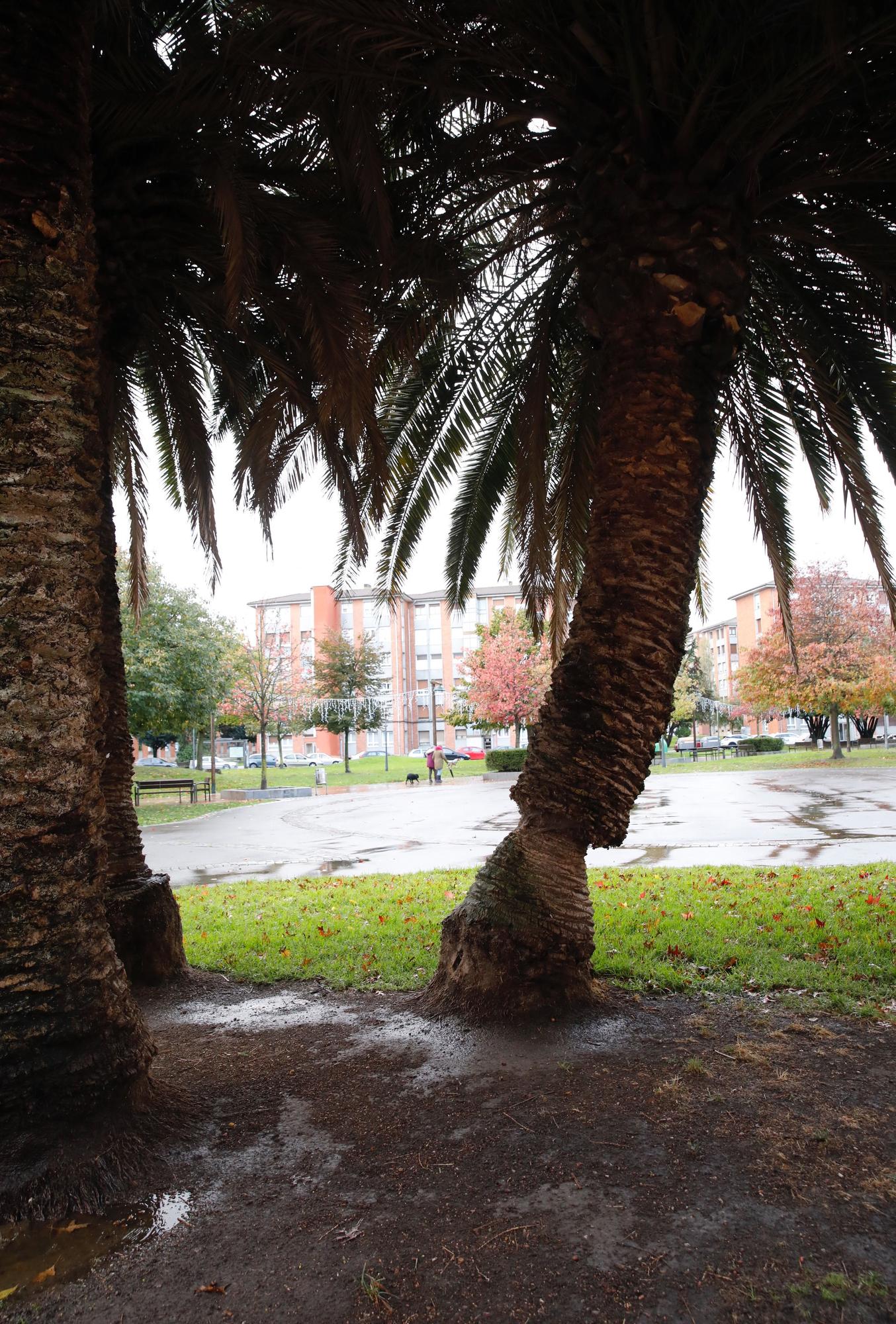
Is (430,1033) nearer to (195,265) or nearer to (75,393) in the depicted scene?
(75,393)

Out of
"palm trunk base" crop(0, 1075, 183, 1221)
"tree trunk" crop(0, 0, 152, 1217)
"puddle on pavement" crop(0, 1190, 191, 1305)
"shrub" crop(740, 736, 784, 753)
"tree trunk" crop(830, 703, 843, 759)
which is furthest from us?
"shrub" crop(740, 736, 784, 753)

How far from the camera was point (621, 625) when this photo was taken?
430 cm

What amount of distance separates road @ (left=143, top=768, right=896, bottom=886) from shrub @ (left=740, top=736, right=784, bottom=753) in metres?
19.6

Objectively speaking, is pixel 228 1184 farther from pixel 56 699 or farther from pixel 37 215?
pixel 37 215

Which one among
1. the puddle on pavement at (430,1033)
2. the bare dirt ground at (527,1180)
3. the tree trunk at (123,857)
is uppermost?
the tree trunk at (123,857)

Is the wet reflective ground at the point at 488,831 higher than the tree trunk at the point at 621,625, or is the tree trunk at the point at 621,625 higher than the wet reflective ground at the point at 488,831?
the tree trunk at the point at 621,625

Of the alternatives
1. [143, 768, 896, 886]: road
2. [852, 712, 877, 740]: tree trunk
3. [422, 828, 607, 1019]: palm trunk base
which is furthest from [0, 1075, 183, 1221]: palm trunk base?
[852, 712, 877, 740]: tree trunk

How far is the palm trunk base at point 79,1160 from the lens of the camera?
2670mm

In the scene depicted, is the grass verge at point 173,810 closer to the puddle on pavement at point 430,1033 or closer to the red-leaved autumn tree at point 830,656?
the puddle on pavement at point 430,1033

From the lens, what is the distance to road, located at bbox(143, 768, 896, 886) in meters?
10.8

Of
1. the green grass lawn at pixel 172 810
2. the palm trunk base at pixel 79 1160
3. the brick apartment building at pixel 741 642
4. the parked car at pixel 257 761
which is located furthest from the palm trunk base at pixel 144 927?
the parked car at pixel 257 761

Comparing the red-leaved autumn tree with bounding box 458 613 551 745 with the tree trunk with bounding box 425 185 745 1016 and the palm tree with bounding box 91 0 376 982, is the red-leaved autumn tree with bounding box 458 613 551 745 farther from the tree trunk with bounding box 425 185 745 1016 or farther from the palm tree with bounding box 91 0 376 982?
the tree trunk with bounding box 425 185 745 1016

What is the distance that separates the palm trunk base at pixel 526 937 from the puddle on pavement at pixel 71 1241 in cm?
191

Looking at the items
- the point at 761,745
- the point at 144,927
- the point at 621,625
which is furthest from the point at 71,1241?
the point at 761,745
